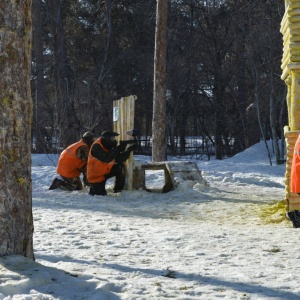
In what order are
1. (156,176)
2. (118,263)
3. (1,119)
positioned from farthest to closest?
(156,176) → (118,263) → (1,119)

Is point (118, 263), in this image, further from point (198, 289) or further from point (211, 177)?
point (211, 177)

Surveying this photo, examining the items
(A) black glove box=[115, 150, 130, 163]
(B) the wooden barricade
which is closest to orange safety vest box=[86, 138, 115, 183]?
(A) black glove box=[115, 150, 130, 163]

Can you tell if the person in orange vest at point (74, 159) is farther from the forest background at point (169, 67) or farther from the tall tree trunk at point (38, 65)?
the tall tree trunk at point (38, 65)

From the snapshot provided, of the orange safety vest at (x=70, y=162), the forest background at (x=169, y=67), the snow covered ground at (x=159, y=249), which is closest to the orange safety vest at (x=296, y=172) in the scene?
the snow covered ground at (x=159, y=249)

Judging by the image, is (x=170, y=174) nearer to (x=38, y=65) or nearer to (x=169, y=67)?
(x=169, y=67)

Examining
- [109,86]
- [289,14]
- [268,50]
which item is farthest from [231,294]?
[109,86]

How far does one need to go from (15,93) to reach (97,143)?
21.2ft

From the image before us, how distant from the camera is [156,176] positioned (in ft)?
48.1

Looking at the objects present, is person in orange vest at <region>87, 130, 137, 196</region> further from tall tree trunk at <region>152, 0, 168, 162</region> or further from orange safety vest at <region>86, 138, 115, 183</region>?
tall tree trunk at <region>152, 0, 168, 162</region>

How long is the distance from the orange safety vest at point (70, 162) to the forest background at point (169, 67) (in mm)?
10714

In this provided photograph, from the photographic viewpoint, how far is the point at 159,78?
1631 centimetres

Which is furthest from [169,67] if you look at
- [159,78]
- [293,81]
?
[293,81]

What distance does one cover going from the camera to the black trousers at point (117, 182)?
11.6 meters

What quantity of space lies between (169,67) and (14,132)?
72.4ft
